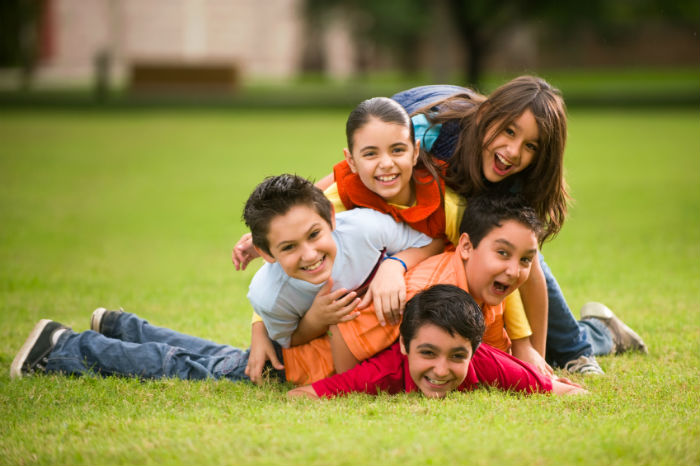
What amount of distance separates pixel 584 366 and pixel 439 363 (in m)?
1.04

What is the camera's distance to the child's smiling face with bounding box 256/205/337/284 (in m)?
3.65

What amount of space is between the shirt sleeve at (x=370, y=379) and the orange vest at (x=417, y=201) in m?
0.61

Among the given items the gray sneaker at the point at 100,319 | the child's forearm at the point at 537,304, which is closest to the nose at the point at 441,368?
the child's forearm at the point at 537,304

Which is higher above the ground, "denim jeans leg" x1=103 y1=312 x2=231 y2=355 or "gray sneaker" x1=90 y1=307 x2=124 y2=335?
"gray sneaker" x1=90 y1=307 x2=124 y2=335

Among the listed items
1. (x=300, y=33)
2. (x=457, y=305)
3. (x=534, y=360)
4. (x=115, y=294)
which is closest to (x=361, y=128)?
(x=457, y=305)

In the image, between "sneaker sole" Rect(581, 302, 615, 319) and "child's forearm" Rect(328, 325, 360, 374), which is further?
"sneaker sole" Rect(581, 302, 615, 319)

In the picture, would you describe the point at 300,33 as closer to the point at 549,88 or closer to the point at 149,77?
the point at 149,77

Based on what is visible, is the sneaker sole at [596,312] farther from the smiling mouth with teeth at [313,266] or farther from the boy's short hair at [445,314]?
the smiling mouth with teeth at [313,266]

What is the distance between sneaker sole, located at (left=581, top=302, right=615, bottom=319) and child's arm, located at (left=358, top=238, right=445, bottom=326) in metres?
1.46

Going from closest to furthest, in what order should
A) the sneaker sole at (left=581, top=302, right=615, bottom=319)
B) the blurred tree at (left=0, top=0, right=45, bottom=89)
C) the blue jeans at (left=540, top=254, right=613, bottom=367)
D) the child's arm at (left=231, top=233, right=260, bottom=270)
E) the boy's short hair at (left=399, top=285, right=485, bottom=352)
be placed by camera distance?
the boy's short hair at (left=399, top=285, right=485, bottom=352) → the child's arm at (left=231, top=233, right=260, bottom=270) → the blue jeans at (left=540, top=254, right=613, bottom=367) → the sneaker sole at (left=581, top=302, right=615, bottom=319) → the blurred tree at (left=0, top=0, right=45, bottom=89)

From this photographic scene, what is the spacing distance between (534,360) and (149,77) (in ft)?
98.2

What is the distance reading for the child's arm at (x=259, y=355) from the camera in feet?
13.1

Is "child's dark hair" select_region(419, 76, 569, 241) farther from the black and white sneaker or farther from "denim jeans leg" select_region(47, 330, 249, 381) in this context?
the black and white sneaker

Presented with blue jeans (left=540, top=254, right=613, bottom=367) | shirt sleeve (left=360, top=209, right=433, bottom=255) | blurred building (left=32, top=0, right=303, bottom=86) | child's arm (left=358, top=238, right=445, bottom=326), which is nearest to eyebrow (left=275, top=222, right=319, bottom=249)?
shirt sleeve (left=360, top=209, right=433, bottom=255)
